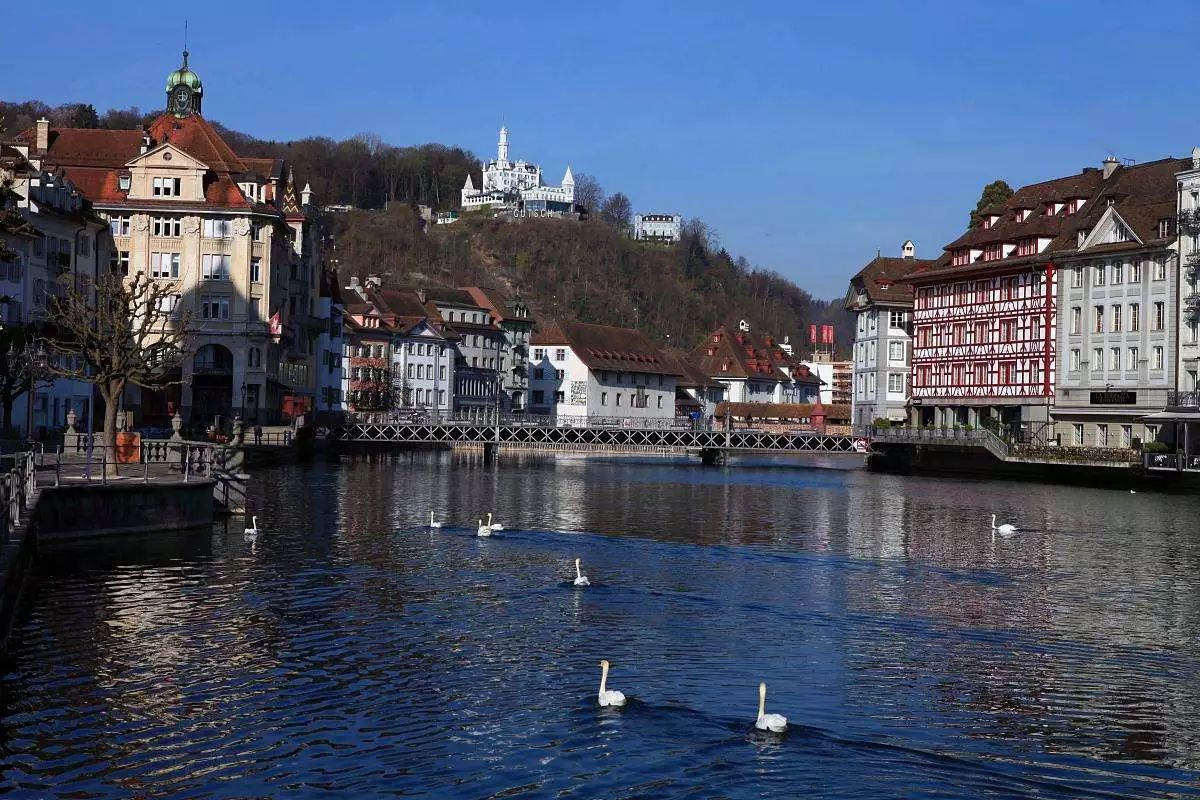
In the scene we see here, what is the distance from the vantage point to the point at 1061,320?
107 m

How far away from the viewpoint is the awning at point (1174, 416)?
3593 inches

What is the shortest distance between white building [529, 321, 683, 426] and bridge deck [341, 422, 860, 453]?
58.9 m

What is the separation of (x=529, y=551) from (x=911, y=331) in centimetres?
8345

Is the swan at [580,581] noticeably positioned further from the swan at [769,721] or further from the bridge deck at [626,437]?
the bridge deck at [626,437]

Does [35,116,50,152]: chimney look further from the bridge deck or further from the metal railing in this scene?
the metal railing

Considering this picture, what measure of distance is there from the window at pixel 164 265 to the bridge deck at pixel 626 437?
17354mm

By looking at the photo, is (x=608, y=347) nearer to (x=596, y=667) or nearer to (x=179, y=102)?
(x=179, y=102)

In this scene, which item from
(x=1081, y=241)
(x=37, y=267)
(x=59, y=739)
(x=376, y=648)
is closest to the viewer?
(x=59, y=739)

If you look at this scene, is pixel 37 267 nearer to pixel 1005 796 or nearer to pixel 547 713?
pixel 547 713

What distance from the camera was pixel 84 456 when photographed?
57.0 m

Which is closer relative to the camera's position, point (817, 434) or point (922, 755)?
point (922, 755)

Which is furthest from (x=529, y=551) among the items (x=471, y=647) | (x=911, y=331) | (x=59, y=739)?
(x=911, y=331)

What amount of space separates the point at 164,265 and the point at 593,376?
80.0 metres

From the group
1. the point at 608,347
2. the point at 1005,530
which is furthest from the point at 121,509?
the point at 608,347
